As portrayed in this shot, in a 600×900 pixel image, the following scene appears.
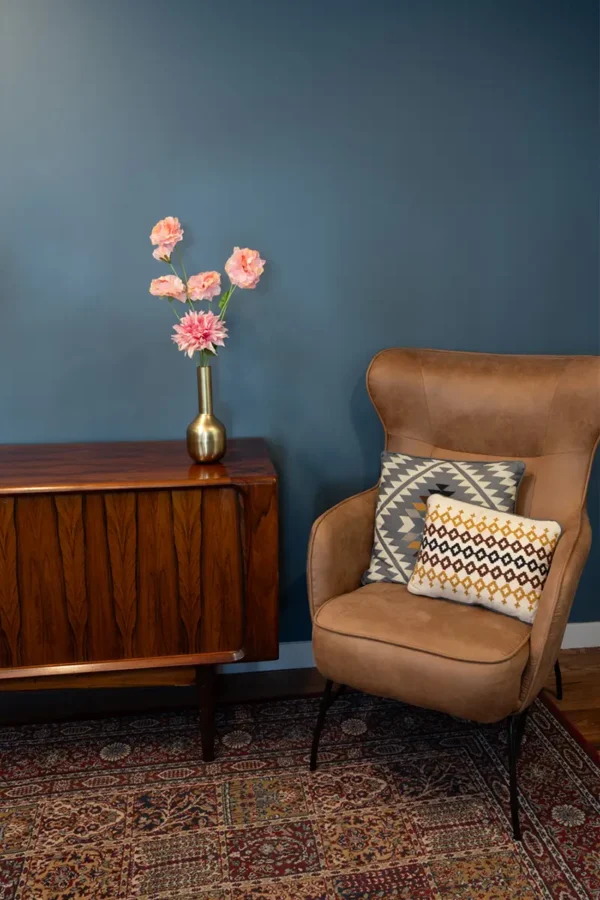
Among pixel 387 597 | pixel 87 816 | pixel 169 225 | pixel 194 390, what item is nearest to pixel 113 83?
pixel 169 225

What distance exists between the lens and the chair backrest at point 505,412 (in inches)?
84.6

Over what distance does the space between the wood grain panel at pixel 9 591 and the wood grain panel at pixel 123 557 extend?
0.23 m

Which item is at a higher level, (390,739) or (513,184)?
(513,184)

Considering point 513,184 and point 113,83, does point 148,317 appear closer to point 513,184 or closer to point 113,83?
point 113,83

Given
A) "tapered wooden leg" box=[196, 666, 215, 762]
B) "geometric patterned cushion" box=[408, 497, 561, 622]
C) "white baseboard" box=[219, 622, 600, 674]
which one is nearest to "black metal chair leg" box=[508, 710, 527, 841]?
"geometric patterned cushion" box=[408, 497, 561, 622]

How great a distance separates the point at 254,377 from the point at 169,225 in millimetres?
571

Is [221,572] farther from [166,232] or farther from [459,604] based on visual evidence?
[166,232]

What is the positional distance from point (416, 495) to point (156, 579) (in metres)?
0.73

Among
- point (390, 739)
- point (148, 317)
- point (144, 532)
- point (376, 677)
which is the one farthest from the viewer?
point (148, 317)

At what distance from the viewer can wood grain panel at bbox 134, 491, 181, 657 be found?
1973 mm

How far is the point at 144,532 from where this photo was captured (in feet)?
6.50

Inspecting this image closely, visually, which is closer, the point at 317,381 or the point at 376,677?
the point at 376,677

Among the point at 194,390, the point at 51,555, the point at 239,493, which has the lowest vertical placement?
the point at 51,555

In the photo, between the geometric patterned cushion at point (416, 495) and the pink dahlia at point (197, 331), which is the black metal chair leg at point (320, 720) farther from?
the pink dahlia at point (197, 331)
